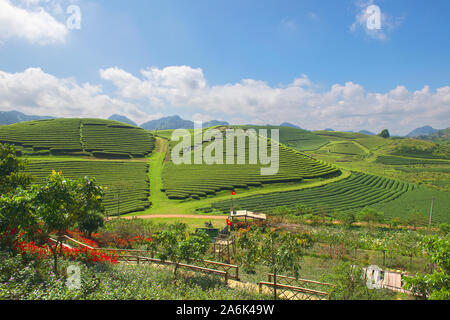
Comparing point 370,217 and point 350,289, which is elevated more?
point 350,289

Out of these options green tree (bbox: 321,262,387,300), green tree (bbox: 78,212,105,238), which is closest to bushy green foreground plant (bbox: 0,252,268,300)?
green tree (bbox: 321,262,387,300)

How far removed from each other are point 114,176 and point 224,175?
29.0 meters

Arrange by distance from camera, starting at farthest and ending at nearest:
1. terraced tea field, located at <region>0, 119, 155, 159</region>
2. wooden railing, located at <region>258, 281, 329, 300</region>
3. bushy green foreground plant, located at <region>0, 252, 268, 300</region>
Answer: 1. terraced tea field, located at <region>0, 119, 155, 159</region>
2. wooden railing, located at <region>258, 281, 329, 300</region>
3. bushy green foreground plant, located at <region>0, 252, 268, 300</region>

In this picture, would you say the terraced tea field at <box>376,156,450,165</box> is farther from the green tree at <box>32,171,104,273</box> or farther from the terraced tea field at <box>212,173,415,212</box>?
the green tree at <box>32,171,104,273</box>

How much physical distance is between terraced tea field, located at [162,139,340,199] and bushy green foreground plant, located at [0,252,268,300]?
1557 inches

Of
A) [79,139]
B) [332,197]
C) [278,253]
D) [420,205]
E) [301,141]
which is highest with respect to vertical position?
[301,141]

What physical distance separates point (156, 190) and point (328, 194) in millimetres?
41816

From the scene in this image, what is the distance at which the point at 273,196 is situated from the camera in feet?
166

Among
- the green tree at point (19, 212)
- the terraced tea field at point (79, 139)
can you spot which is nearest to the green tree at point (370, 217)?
the green tree at point (19, 212)

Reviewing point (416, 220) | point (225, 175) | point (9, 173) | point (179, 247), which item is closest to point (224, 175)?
point (225, 175)

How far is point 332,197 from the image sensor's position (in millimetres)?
50188

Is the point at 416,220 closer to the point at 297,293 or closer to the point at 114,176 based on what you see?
the point at 297,293

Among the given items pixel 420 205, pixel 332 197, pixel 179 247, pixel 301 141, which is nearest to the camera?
pixel 179 247

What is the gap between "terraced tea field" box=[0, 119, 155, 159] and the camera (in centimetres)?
6972
